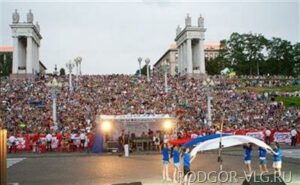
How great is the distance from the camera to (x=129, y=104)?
50.0 metres

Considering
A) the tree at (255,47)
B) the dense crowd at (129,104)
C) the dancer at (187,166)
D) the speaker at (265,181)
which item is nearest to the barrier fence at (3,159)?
the speaker at (265,181)

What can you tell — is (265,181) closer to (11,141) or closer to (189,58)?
(11,141)

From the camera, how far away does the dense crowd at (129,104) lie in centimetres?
4425

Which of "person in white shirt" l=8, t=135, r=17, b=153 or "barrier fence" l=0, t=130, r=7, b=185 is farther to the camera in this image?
"person in white shirt" l=8, t=135, r=17, b=153

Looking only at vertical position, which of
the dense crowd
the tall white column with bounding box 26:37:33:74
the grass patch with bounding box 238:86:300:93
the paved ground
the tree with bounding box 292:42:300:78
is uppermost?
the tree with bounding box 292:42:300:78

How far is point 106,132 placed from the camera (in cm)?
3509

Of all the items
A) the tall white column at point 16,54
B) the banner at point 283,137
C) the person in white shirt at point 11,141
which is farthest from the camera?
the tall white column at point 16,54

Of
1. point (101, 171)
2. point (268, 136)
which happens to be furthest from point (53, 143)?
point (268, 136)

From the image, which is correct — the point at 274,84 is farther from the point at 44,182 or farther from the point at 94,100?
the point at 44,182

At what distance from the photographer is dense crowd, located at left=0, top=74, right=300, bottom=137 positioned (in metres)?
44.2

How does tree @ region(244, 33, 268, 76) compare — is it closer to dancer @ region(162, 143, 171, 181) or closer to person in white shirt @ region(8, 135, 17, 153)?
person in white shirt @ region(8, 135, 17, 153)

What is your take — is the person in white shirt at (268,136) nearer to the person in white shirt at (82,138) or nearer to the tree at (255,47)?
the person in white shirt at (82,138)

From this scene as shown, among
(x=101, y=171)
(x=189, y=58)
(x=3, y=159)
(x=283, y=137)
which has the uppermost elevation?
(x=189, y=58)

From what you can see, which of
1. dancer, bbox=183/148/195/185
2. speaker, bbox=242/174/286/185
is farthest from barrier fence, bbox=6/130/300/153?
speaker, bbox=242/174/286/185
